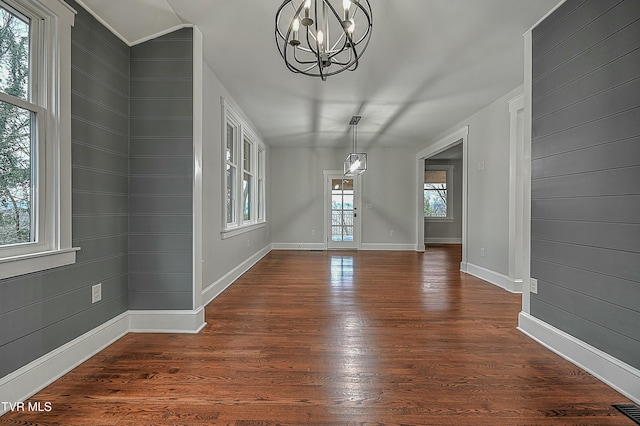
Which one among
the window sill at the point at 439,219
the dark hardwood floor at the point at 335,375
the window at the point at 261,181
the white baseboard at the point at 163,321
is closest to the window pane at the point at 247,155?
the window at the point at 261,181

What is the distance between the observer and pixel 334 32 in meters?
2.61

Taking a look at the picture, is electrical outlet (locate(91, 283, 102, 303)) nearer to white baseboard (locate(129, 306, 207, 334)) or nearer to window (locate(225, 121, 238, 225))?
white baseboard (locate(129, 306, 207, 334))

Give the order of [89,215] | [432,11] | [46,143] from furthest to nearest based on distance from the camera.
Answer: [432,11] → [89,215] → [46,143]

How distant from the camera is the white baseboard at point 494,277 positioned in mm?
3766

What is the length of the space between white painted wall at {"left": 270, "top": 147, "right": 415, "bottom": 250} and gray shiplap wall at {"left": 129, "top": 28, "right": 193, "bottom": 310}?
5024mm

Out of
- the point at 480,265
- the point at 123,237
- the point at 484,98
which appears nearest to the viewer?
the point at 123,237

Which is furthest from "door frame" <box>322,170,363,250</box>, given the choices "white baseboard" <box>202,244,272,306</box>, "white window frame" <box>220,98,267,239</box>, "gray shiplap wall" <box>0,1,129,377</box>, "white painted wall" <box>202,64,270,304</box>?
"gray shiplap wall" <box>0,1,129,377</box>

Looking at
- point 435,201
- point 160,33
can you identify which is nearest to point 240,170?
point 160,33

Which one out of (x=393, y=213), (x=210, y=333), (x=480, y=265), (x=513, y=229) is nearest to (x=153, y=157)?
(x=210, y=333)

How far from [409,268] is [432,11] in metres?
3.96

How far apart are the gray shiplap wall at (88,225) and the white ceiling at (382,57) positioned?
32 cm

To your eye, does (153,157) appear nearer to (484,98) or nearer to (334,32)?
(334,32)

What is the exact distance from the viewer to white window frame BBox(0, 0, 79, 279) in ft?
5.79

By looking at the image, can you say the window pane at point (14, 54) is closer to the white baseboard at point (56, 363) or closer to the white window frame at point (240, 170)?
the white baseboard at point (56, 363)
